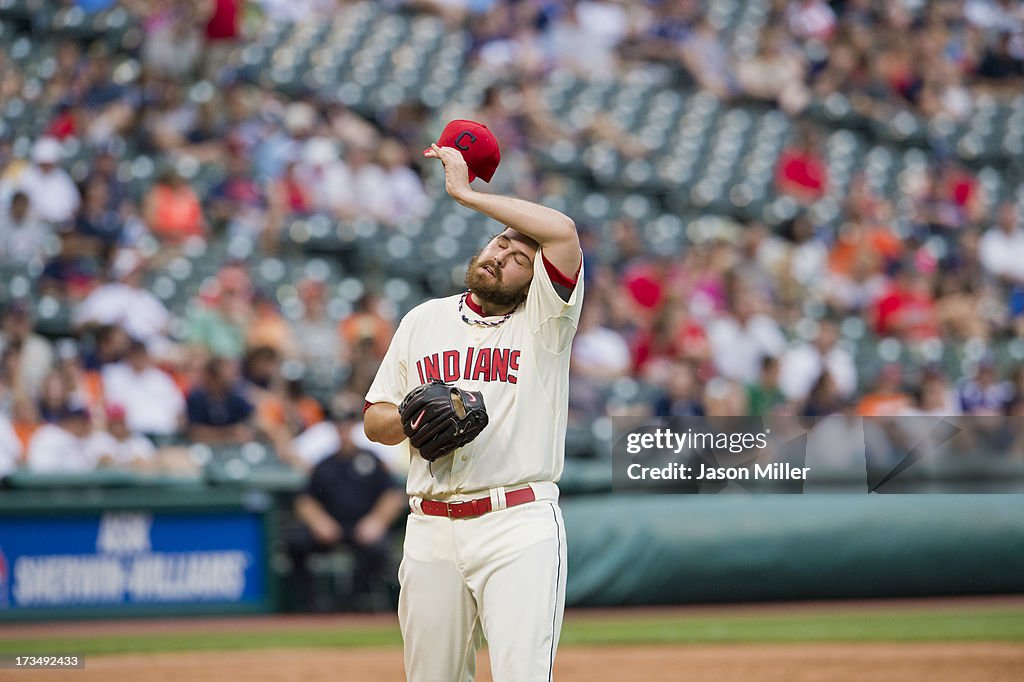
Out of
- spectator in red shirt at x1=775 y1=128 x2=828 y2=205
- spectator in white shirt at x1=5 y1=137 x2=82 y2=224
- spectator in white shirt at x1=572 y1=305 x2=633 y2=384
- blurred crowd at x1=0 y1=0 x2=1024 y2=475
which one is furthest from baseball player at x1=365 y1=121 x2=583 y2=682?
spectator in red shirt at x1=775 y1=128 x2=828 y2=205

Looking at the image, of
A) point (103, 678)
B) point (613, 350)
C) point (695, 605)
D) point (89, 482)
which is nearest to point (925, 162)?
point (613, 350)

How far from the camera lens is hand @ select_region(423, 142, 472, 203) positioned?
13.0 ft

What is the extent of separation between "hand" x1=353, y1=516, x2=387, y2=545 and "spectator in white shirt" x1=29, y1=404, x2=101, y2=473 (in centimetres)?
173

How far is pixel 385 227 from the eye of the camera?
39.9 feet

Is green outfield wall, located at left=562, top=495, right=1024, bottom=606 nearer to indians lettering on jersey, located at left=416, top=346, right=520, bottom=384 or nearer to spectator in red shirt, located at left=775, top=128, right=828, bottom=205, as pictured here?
indians lettering on jersey, located at left=416, top=346, right=520, bottom=384

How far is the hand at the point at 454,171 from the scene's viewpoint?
3973 mm

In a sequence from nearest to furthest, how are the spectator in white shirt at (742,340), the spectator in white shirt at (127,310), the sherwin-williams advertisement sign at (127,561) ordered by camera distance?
the sherwin-williams advertisement sign at (127,561) → the spectator in white shirt at (127,310) → the spectator in white shirt at (742,340)

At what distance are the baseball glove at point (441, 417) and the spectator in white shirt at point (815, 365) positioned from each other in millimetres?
7414

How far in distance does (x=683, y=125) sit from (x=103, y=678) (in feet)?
34.1

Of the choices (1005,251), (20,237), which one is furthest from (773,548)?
(1005,251)

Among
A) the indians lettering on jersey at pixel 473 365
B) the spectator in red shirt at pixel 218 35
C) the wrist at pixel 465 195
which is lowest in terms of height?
the indians lettering on jersey at pixel 473 365

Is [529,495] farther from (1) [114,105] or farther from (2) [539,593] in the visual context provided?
(1) [114,105]

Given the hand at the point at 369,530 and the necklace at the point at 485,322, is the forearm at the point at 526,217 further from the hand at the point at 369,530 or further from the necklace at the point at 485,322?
the hand at the point at 369,530

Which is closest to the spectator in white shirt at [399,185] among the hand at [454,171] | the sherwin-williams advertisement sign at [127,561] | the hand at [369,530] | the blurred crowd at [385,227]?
the blurred crowd at [385,227]
